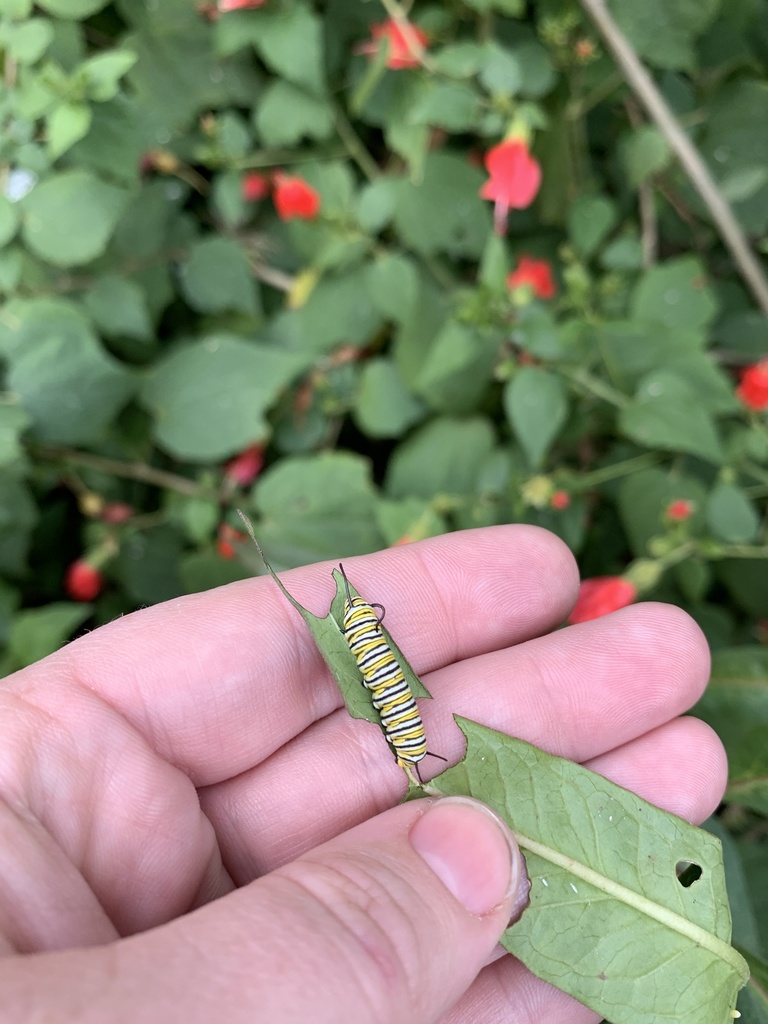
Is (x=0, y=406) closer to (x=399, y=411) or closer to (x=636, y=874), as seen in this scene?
(x=399, y=411)

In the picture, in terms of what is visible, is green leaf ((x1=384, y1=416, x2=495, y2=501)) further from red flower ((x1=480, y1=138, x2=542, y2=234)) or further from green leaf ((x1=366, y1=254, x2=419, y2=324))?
red flower ((x1=480, y1=138, x2=542, y2=234))

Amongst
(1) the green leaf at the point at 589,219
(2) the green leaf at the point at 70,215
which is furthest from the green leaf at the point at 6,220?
(1) the green leaf at the point at 589,219

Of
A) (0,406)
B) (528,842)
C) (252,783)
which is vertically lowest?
(528,842)

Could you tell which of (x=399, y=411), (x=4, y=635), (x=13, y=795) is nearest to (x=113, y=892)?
(x=13, y=795)

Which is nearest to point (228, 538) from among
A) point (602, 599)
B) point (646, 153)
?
point (602, 599)

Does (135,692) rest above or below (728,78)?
below

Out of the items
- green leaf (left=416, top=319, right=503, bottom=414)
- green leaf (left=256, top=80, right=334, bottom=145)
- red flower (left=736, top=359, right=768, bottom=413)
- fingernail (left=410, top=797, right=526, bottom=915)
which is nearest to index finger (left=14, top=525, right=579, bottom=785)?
fingernail (left=410, top=797, right=526, bottom=915)

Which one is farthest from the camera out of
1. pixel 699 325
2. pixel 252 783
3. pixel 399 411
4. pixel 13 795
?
pixel 399 411
